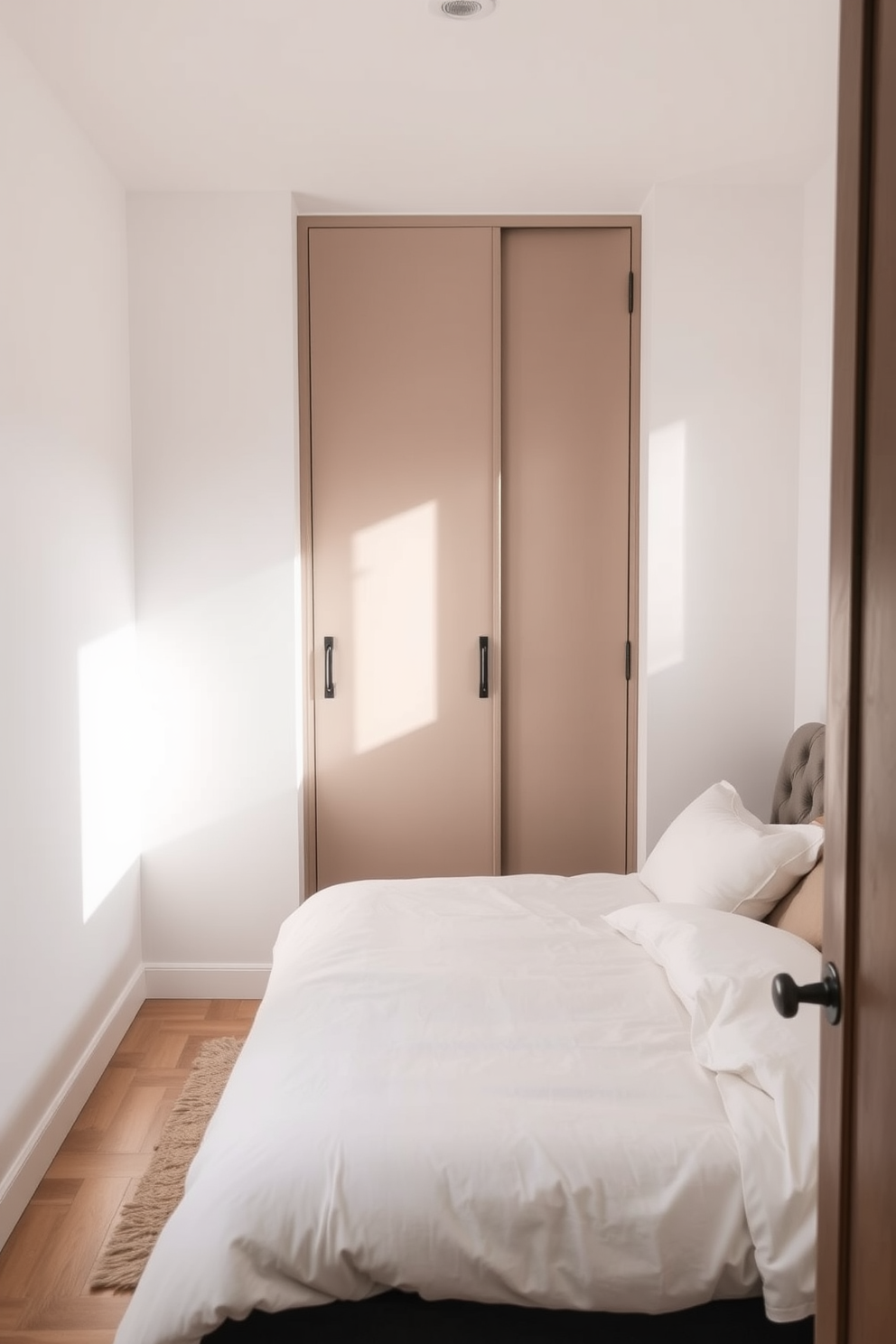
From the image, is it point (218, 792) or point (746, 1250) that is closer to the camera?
point (746, 1250)

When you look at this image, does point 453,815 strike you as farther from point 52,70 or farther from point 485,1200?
point 52,70

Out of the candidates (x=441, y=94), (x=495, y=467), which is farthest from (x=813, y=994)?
(x=495, y=467)

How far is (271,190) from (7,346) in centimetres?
137

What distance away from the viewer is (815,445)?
→ 10.8 feet

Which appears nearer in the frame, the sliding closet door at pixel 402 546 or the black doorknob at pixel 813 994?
the black doorknob at pixel 813 994

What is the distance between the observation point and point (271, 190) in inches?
134

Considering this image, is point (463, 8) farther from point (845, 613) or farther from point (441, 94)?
point (845, 613)

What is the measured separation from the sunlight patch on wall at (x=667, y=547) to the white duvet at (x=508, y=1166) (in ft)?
5.24

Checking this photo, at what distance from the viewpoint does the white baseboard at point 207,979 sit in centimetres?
358

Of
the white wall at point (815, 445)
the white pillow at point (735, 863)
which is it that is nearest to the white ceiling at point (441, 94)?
the white wall at point (815, 445)

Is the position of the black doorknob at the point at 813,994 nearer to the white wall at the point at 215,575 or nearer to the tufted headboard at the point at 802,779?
the tufted headboard at the point at 802,779

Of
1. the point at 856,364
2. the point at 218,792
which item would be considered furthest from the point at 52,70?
the point at 856,364

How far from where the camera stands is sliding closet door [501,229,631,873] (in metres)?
3.59

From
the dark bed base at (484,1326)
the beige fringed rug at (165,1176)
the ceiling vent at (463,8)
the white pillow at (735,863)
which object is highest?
the ceiling vent at (463,8)
